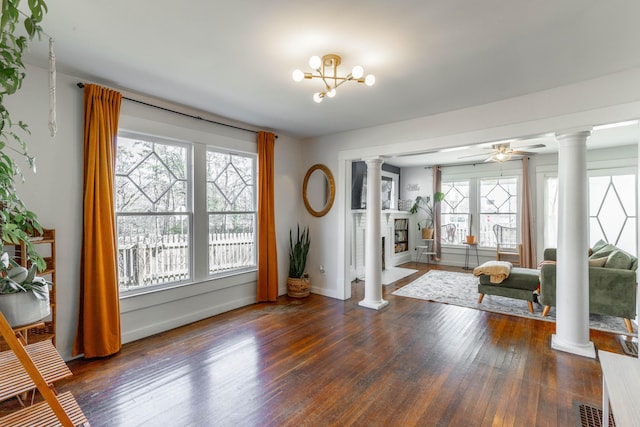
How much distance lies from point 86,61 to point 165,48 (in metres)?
0.76

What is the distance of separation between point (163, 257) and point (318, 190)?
247 centimetres

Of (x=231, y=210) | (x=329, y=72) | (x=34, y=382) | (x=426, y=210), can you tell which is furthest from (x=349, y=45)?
(x=426, y=210)

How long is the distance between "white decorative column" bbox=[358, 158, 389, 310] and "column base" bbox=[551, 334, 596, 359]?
1930 millimetres

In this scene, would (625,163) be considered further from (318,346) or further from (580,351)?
(318,346)

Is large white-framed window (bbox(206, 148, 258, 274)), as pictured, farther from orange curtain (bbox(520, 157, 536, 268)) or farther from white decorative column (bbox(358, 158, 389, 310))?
orange curtain (bbox(520, 157, 536, 268))

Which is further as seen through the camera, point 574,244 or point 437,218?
point 437,218

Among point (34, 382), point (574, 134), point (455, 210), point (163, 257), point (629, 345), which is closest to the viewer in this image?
point (34, 382)

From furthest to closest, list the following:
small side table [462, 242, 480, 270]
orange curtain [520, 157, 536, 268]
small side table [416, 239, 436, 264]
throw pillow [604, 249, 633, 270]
A: 1. small side table [416, 239, 436, 264]
2. small side table [462, 242, 480, 270]
3. orange curtain [520, 157, 536, 268]
4. throw pillow [604, 249, 633, 270]

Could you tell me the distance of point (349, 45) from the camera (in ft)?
7.32

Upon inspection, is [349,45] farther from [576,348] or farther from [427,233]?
[427,233]

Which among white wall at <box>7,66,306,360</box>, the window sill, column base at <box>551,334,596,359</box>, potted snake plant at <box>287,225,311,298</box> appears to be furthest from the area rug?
white wall at <box>7,66,306,360</box>

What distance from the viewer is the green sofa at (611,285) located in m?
3.30

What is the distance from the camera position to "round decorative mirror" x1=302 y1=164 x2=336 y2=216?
4.77 m

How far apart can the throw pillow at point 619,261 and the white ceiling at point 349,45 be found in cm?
215
